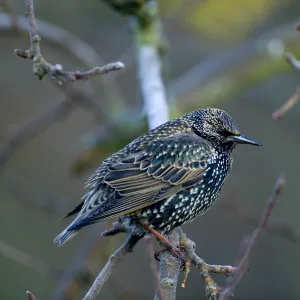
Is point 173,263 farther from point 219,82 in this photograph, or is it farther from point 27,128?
point 219,82

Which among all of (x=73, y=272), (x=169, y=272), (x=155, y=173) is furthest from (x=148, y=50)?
(x=169, y=272)

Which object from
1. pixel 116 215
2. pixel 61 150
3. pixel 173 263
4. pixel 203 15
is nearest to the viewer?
pixel 173 263

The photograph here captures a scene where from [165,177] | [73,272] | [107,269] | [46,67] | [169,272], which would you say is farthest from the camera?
[73,272]

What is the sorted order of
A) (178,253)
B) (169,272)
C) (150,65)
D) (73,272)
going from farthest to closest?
(73,272) → (150,65) → (178,253) → (169,272)

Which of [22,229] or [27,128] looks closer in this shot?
[27,128]

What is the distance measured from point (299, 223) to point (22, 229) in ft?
12.6

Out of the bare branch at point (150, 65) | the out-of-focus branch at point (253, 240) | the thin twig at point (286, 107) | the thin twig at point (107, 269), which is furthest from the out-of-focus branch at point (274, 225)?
the out-of-focus branch at point (253, 240)

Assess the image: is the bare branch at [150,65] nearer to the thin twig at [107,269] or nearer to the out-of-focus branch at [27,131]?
the out-of-focus branch at [27,131]

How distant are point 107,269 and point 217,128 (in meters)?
1.77

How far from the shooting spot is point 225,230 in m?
11.5

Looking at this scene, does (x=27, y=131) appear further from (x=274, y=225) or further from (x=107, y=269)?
(x=107, y=269)

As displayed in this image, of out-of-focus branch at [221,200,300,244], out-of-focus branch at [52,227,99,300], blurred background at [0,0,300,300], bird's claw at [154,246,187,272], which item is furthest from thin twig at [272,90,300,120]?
blurred background at [0,0,300,300]

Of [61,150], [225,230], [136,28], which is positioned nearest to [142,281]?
[225,230]

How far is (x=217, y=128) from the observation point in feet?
20.1
